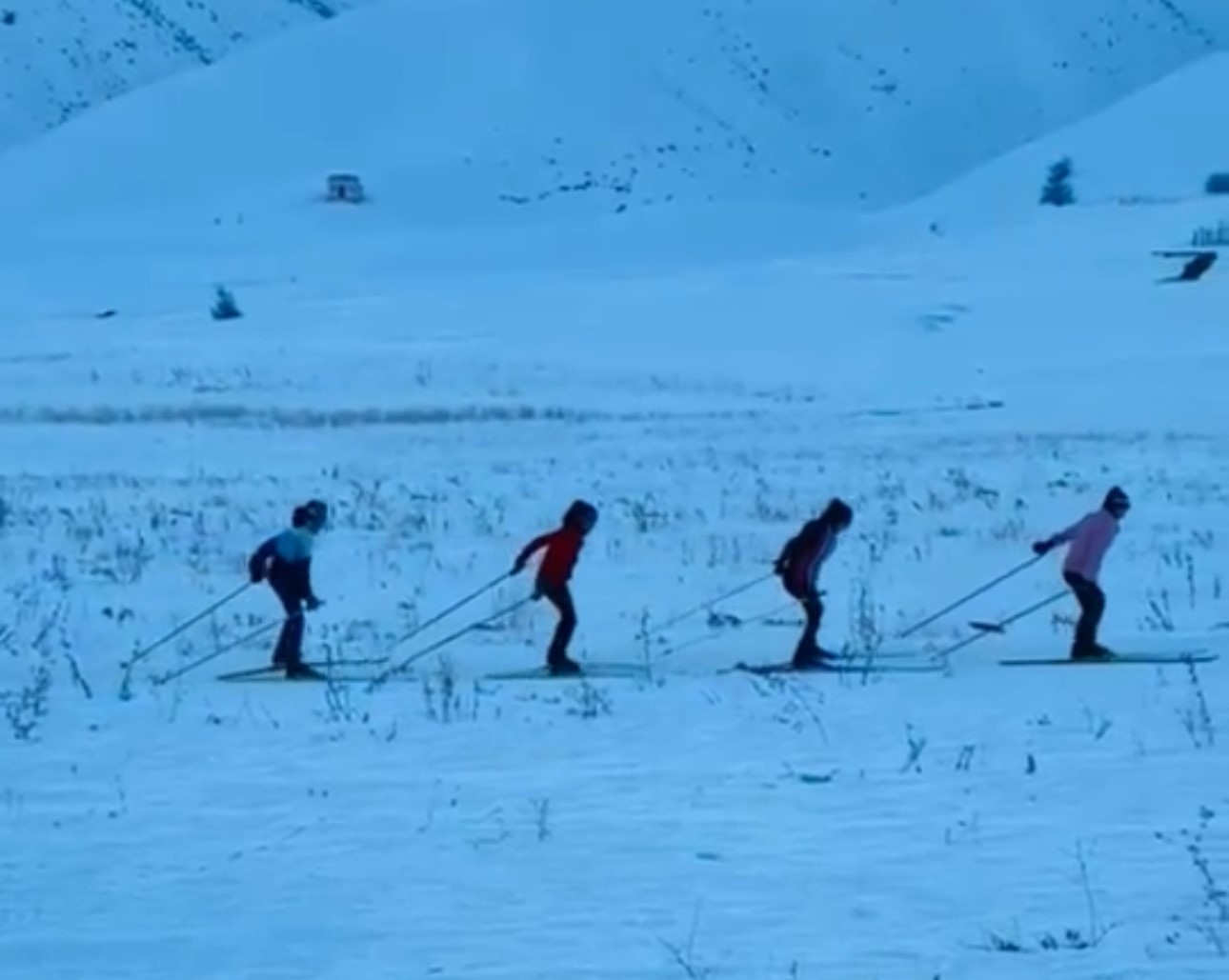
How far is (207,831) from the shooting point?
35.4 feet

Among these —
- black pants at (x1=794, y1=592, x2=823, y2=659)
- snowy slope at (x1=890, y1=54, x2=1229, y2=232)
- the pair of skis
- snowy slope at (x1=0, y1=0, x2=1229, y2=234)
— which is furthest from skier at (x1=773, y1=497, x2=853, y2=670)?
snowy slope at (x1=0, y1=0, x2=1229, y2=234)

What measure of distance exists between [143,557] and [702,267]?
4722 cm

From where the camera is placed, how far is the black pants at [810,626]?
15.3 metres

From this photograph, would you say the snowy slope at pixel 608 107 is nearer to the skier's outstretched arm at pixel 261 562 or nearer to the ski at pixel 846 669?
the skier's outstretched arm at pixel 261 562

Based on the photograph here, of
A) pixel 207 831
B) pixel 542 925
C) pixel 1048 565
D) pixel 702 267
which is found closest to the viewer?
pixel 542 925

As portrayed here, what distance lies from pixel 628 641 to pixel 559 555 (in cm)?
191

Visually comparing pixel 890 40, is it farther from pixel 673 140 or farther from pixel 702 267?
pixel 702 267

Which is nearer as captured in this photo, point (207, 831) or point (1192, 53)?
point (207, 831)

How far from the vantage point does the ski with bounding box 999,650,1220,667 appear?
15.3 meters

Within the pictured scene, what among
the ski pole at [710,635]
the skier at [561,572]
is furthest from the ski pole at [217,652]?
the ski pole at [710,635]

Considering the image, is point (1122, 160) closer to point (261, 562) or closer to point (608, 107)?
point (608, 107)

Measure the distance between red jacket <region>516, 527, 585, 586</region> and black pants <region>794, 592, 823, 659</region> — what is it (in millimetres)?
1356

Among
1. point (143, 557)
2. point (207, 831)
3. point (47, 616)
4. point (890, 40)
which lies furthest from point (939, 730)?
point (890, 40)

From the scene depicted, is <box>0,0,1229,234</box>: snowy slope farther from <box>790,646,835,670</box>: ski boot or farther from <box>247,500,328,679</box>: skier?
<box>790,646,835,670</box>: ski boot
